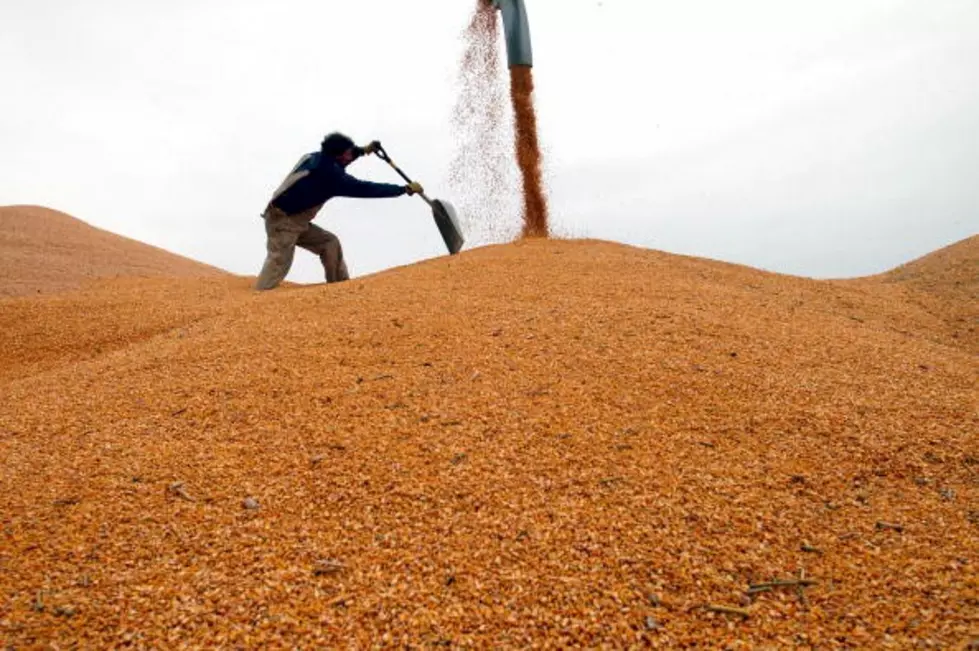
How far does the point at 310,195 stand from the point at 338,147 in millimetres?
521

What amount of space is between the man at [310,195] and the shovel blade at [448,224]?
0.29m

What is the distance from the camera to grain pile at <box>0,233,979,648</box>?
143 centimetres

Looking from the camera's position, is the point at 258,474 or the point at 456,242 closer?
the point at 258,474

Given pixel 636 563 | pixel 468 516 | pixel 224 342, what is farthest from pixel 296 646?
pixel 224 342

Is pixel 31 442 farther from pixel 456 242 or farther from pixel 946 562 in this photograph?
pixel 456 242

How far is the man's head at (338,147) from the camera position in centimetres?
558

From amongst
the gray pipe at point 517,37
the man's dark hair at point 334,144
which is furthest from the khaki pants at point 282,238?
the gray pipe at point 517,37

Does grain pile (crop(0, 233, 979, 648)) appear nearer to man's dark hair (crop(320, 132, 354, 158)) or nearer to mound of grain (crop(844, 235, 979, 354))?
mound of grain (crop(844, 235, 979, 354))

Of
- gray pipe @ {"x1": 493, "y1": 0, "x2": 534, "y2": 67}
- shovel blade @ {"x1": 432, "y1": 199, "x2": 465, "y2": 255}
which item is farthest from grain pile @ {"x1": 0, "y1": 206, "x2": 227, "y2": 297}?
gray pipe @ {"x1": 493, "y1": 0, "x2": 534, "y2": 67}

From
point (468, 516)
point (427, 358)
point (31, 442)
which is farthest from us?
point (427, 358)

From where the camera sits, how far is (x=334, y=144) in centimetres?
560

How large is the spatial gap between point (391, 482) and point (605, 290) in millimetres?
2539

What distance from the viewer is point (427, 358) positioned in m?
2.96

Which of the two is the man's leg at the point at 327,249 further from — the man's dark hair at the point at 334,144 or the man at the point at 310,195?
the man's dark hair at the point at 334,144
